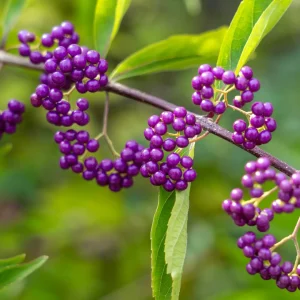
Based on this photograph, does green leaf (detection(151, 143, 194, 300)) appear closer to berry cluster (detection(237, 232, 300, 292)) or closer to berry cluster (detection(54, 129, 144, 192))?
berry cluster (detection(237, 232, 300, 292))

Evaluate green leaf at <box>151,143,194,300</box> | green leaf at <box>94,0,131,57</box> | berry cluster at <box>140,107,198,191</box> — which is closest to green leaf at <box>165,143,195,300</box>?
green leaf at <box>151,143,194,300</box>

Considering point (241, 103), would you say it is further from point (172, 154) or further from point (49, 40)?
point (49, 40)

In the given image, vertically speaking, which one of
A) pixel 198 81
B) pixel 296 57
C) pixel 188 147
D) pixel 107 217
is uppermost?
pixel 296 57

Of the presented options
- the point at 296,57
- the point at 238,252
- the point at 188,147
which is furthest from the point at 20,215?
the point at 296,57

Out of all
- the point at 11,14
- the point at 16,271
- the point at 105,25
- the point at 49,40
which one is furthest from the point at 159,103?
the point at 11,14

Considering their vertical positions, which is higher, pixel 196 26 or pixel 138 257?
pixel 196 26

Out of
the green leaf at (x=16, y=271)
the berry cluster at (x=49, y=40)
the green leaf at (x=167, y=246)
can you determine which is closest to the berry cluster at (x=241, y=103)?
the green leaf at (x=167, y=246)

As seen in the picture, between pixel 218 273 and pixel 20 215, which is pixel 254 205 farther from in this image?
pixel 20 215
